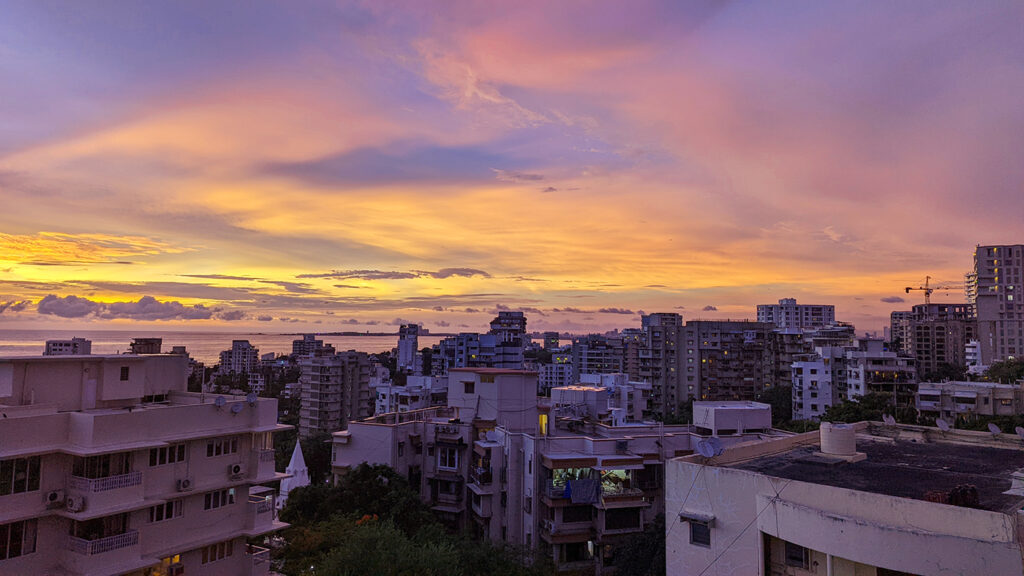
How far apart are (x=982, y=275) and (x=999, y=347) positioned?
20600 mm

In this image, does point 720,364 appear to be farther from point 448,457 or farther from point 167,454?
point 167,454

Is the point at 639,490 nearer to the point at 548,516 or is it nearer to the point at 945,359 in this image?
the point at 548,516

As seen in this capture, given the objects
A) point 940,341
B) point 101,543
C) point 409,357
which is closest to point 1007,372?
point 940,341

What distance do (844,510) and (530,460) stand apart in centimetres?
1804

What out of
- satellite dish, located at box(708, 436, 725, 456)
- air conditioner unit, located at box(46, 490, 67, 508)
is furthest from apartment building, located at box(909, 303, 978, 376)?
air conditioner unit, located at box(46, 490, 67, 508)

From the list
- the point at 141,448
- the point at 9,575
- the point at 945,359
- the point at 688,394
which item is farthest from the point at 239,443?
the point at 945,359

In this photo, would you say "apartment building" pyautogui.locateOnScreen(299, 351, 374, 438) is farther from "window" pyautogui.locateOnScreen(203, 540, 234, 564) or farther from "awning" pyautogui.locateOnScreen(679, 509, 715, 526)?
"awning" pyautogui.locateOnScreen(679, 509, 715, 526)

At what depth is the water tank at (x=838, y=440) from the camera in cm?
1659

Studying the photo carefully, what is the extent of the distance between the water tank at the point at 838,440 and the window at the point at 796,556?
17.9 feet

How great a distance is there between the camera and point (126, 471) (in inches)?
658

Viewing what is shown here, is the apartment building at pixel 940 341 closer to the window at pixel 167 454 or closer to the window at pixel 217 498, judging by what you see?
the window at pixel 217 498

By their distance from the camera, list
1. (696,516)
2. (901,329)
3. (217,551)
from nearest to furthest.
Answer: (696,516) < (217,551) < (901,329)

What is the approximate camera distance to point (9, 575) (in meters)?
14.4

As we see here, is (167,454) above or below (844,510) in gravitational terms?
below
